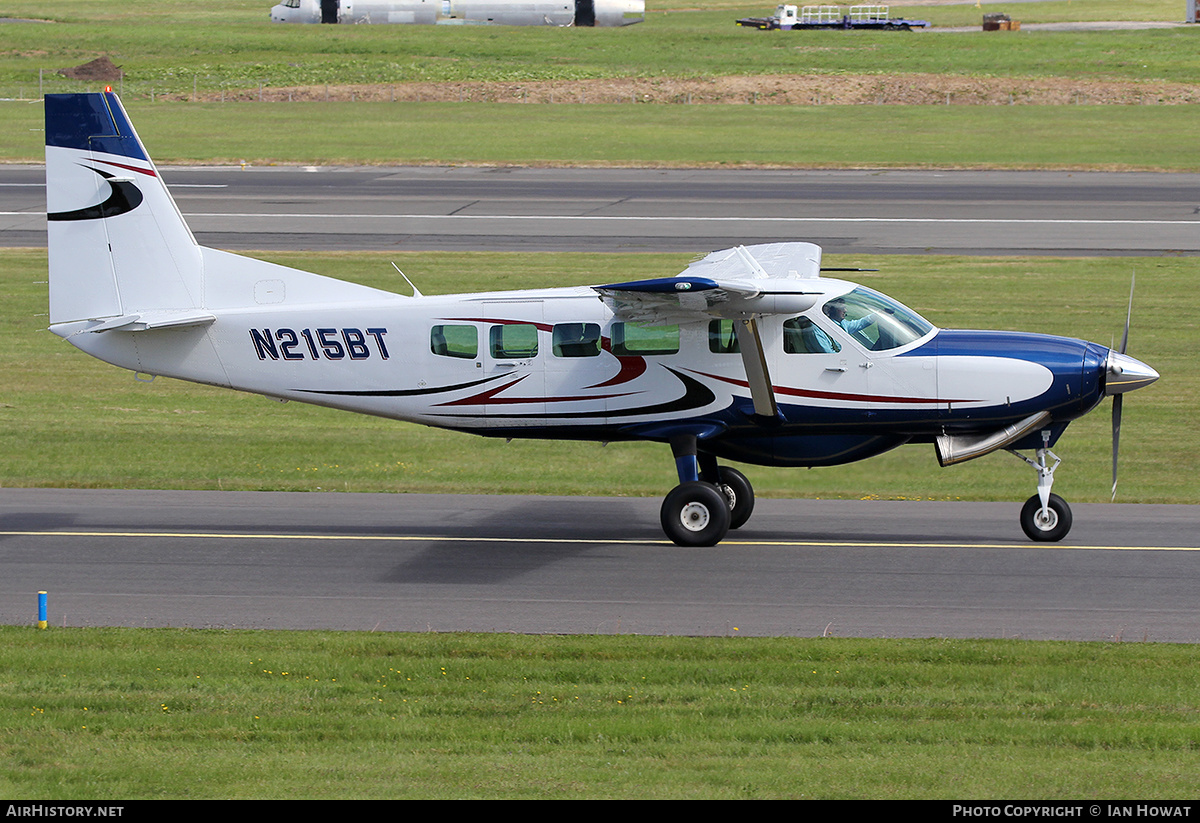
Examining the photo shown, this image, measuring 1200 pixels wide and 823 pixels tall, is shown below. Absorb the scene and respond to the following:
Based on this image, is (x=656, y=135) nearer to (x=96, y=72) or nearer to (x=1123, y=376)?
(x=96, y=72)

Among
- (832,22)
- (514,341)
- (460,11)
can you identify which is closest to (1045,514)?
(514,341)

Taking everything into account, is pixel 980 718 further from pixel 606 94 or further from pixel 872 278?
pixel 606 94

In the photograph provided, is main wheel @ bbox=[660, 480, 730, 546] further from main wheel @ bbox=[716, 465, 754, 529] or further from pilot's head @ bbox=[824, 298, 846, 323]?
pilot's head @ bbox=[824, 298, 846, 323]

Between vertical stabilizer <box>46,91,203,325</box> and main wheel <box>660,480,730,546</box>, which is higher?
vertical stabilizer <box>46,91,203,325</box>

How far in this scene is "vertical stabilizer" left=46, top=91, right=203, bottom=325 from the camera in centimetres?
1648

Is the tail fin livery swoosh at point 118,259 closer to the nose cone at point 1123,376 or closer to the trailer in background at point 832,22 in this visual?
the nose cone at point 1123,376

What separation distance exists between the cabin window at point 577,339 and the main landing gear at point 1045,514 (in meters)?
5.04

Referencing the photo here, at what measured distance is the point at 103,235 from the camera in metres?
16.5

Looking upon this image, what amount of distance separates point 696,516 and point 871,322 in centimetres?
296

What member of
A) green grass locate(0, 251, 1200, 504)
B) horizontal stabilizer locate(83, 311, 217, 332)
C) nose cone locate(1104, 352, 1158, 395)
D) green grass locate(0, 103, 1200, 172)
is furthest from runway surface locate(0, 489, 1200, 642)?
green grass locate(0, 103, 1200, 172)

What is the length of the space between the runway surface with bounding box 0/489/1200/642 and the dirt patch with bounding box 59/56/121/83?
190 ft

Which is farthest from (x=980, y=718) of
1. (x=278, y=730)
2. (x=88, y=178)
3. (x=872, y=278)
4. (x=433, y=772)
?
(x=872, y=278)

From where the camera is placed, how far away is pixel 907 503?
18.1 m

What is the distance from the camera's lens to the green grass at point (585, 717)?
8.72 m
